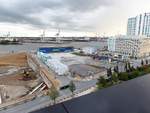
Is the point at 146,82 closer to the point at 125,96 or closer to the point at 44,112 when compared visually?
the point at 125,96

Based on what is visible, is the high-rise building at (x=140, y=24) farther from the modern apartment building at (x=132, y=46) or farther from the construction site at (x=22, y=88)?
the construction site at (x=22, y=88)

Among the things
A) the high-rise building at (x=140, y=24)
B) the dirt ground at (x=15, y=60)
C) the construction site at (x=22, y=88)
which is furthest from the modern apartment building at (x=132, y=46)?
the construction site at (x=22, y=88)

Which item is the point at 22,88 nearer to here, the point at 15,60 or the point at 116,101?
the point at 116,101

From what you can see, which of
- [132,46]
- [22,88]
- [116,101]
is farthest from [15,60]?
[116,101]

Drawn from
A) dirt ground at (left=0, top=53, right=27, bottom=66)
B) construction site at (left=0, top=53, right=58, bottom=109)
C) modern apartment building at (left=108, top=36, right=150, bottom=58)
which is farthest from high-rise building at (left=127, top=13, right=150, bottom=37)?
construction site at (left=0, top=53, right=58, bottom=109)

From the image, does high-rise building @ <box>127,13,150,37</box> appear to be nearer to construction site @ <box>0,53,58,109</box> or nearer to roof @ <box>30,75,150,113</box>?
construction site @ <box>0,53,58,109</box>
